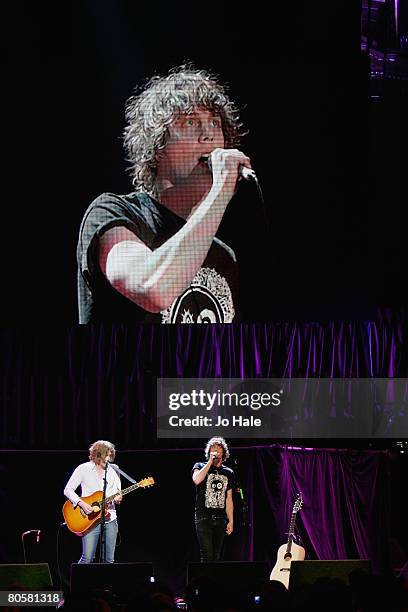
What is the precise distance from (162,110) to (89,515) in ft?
14.8

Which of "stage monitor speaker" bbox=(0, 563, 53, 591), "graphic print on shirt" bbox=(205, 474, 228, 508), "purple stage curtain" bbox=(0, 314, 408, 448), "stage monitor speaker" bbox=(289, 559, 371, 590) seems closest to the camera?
"stage monitor speaker" bbox=(0, 563, 53, 591)

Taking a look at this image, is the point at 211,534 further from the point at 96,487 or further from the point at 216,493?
the point at 96,487

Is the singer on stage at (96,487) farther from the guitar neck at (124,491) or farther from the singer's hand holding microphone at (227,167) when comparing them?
the singer's hand holding microphone at (227,167)

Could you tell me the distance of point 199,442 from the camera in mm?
11438

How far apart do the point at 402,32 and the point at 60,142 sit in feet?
12.6

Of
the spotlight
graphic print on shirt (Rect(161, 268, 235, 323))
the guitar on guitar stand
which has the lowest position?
the guitar on guitar stand

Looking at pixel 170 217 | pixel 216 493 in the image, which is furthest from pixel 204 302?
pixel 216 493

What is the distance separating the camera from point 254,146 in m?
11.5

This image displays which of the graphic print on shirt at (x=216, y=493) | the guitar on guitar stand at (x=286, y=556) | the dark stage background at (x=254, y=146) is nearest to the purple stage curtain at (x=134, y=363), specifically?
the dark stage background at (x=254, y=146)

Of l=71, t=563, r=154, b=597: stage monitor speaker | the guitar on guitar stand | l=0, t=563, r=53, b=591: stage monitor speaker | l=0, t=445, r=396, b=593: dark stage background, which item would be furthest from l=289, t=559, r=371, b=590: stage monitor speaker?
l=0, t=445, r=396, b=593: dark stage background

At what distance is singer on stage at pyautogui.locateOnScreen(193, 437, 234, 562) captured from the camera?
414 inches

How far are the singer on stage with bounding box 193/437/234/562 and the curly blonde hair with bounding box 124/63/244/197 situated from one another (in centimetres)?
322

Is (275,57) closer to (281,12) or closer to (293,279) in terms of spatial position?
(281,12)

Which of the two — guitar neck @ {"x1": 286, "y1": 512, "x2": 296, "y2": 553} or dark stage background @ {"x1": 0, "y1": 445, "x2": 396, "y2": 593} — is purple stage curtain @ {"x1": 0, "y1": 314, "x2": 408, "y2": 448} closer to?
dark stage background @ {"x1": 0, "y1": 445, "x2": 396, "y2": 593}
